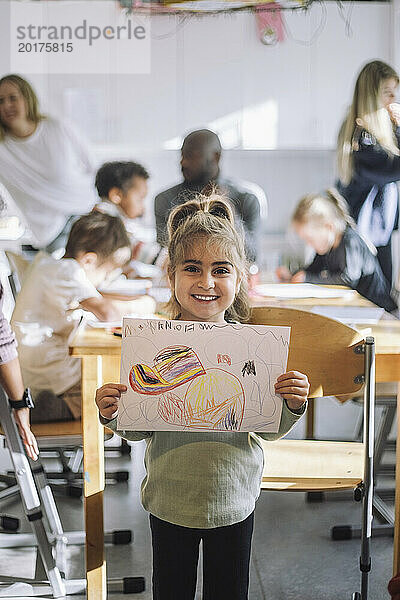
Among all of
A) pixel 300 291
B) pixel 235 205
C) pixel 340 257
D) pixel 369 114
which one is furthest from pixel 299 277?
pixel 369 114

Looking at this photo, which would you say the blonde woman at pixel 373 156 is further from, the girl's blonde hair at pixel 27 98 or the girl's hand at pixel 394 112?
the girl's blonde hair at pixel 27 98

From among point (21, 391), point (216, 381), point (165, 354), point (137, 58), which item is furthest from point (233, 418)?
point (137, 58)

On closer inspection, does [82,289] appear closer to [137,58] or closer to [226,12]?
[137,58]

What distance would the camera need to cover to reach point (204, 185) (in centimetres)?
239

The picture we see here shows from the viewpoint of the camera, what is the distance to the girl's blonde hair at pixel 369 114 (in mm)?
2395

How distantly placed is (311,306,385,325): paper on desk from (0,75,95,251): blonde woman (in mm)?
748

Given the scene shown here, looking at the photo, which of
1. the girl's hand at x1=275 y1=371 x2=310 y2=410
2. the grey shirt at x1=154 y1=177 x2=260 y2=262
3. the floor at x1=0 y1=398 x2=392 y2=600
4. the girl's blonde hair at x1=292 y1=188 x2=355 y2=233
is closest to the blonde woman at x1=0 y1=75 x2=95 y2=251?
the grey shirt at x1=154 y1=177 x2=260 y2=262

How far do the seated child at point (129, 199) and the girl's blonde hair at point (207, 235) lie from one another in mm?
612

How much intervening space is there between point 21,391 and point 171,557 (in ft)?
2.45

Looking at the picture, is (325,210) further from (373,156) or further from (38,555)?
(38,555)

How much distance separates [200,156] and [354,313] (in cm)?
64

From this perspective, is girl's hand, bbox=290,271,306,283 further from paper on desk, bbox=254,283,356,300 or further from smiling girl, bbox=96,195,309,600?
smiling girl, bbox=96,195,309,600

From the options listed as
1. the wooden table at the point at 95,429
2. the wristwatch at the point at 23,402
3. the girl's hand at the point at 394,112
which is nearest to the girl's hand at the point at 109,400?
the wooden table at the point at 95,429

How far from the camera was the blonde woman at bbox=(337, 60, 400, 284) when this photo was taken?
2.41m
